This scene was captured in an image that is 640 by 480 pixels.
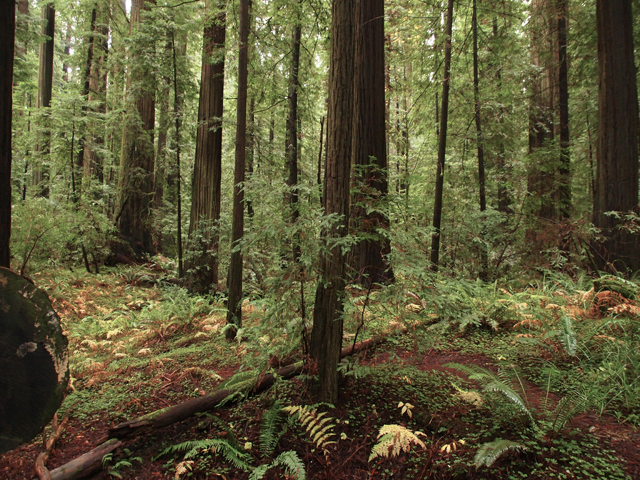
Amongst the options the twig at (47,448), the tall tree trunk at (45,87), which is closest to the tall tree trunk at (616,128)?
the twig at (47,448)

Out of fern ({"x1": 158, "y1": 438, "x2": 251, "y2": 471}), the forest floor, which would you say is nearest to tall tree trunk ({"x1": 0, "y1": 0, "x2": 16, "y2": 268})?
the forest floor

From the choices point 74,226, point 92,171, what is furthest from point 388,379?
point 92,171

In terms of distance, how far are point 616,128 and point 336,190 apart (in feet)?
22.8

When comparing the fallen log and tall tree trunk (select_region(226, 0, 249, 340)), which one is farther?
tall tree trunk (select_region(226, 0, 249, 340))

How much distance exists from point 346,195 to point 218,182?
20.1ft

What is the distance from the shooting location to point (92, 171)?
521 inches

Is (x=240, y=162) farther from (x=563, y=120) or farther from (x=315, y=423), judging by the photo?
(x=563, y=120)

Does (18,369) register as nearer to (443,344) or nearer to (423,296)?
(423,296)

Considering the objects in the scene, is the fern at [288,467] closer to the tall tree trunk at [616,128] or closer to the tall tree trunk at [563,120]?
the tall tree trunk at [616,128]

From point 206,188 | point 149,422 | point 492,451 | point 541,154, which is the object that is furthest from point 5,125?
point 541,154

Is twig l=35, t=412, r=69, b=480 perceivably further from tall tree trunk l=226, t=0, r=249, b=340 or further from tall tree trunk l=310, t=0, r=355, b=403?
tall tree trunk l=226, t=0, r=249, b=340

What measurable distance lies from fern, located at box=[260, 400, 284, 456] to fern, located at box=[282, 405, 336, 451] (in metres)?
0.09

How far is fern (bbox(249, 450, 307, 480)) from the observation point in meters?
2.46

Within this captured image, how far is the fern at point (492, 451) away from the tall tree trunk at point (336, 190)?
1271mm
